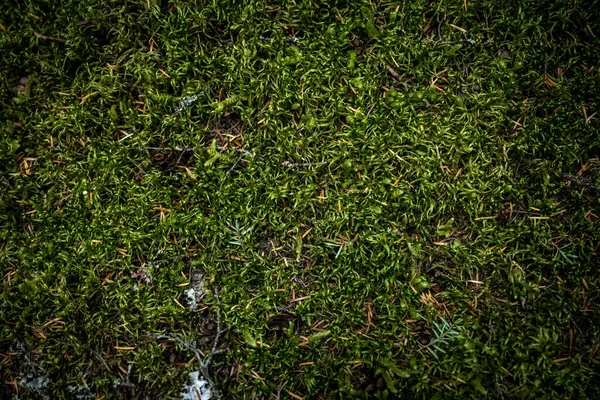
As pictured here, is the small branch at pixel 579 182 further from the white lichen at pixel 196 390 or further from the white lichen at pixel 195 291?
the white lichen at pixel 196 390

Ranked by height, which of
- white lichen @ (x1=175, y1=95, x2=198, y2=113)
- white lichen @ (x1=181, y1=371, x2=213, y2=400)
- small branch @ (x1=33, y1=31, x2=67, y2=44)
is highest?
small branch @ (x1=33, y1=31, x2=67, y2=44)

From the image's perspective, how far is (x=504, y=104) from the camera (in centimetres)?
279

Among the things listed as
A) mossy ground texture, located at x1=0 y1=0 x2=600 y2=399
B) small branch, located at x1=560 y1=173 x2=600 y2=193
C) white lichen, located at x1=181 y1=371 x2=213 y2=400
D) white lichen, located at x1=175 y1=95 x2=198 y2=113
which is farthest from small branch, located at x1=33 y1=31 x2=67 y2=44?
small branch, located at x1=560 y1=173 x2=600 y2=193

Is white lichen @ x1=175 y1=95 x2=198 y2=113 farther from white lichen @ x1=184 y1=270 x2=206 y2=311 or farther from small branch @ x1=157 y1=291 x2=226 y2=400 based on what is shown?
small branch @ x1=157 y1=291 x2=226 y2=400

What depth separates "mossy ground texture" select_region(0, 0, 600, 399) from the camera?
2615 millimetres

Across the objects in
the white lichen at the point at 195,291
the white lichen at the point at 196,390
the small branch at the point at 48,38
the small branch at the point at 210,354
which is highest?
the small branch at the point at 48,38

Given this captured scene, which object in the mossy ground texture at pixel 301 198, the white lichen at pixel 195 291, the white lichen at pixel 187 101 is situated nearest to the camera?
the mossy ground texture at pixel 301 198

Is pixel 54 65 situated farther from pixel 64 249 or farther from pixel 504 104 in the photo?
pixel 504 104

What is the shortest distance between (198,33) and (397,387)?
3.04 m

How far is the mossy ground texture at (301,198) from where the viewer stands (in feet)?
8.58

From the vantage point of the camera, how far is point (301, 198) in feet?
9.02

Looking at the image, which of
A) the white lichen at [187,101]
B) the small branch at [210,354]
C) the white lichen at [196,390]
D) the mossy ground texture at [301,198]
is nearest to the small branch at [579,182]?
the mossy ground texture at [301,198]

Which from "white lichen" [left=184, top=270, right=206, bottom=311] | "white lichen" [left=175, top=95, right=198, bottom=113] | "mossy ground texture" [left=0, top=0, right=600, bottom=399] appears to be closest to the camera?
"mossy ground texture" [left=0, top=0, right=600, bottom=399]

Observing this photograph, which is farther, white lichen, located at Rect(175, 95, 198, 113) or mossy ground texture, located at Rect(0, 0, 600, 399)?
white lichen, located at Rect(175, 95, 198, 113)
